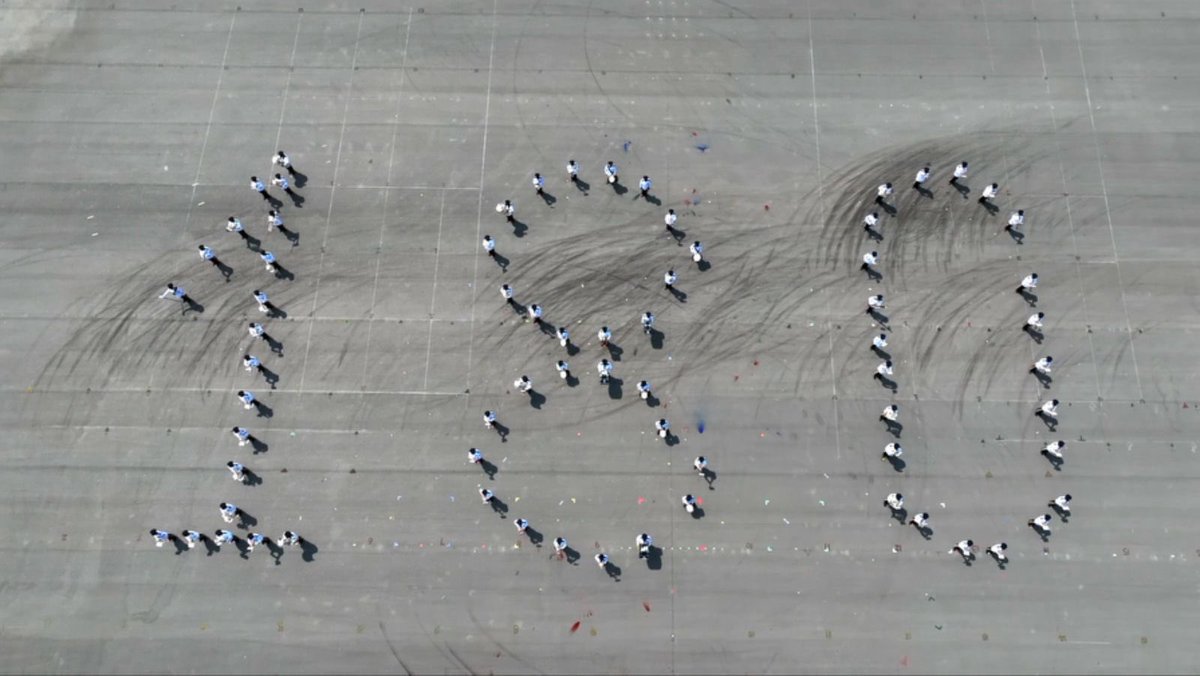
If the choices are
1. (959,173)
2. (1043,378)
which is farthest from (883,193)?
(1043,378)

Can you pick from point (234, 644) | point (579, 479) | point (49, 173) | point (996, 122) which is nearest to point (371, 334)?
point (579, 479)

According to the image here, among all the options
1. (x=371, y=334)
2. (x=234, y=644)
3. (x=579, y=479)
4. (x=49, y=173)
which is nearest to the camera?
(x=234, y=644)

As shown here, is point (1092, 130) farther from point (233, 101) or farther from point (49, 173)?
point (49, 173)

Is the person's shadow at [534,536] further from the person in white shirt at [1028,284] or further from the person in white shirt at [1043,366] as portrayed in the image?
the person in white shirt at [1028,284]

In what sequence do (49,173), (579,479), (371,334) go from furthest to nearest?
(49,173) < (371,334) < (579,479)

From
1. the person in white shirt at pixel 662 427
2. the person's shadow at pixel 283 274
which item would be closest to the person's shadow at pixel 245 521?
the person's shadow at pixel 283 274

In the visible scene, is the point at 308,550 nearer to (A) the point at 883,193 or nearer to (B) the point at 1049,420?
(A) the point at 883,193

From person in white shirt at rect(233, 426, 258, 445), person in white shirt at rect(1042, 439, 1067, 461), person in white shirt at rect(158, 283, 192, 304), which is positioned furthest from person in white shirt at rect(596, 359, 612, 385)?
person in white shirt at rect(158, 283, 192, 304)

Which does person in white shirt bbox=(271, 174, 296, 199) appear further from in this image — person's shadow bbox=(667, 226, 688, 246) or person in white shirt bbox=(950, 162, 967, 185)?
person in white shirt bbox=(950, 162, 967, 185)
